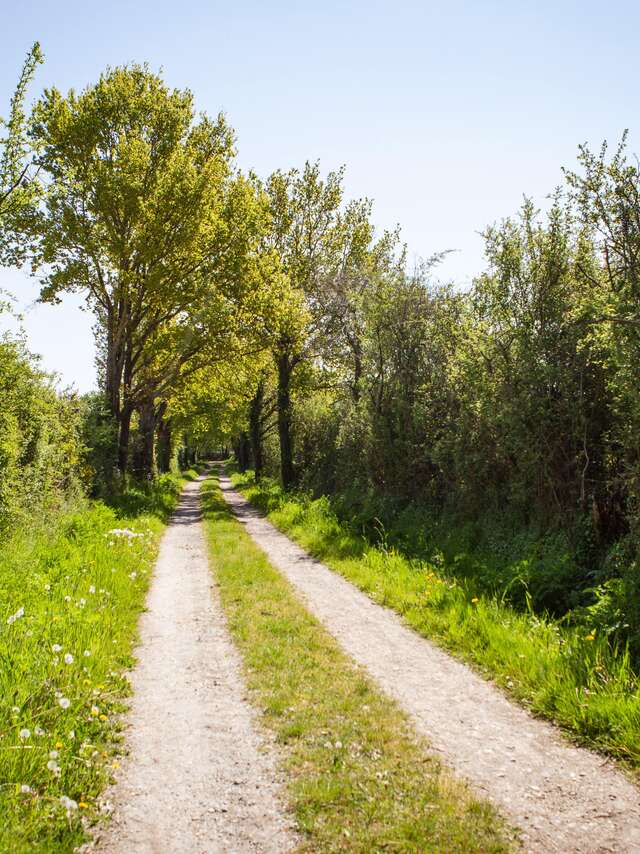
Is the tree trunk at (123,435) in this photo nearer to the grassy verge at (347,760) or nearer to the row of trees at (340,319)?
the row of trees at (340,319)

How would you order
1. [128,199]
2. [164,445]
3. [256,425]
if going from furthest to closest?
[164,445]
[256,425]
[128,199]

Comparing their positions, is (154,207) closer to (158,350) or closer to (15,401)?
(158,350)

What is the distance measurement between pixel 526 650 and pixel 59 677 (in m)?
5.16

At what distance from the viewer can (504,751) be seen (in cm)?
486

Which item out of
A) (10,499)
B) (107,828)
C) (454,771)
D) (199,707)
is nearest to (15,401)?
(10,499)

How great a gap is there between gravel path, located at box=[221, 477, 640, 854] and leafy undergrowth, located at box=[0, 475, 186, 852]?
9.76 ft

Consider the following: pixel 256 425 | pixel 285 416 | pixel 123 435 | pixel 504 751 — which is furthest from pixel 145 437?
pixel 504 751

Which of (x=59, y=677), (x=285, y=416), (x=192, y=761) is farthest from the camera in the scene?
(x=285, y=416)

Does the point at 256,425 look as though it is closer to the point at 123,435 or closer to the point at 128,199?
the point at 123,435

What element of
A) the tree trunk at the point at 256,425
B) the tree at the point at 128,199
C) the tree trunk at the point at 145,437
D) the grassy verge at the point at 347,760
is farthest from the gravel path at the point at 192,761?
the tree trunk at the point at 256,425

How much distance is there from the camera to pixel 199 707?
5.80 m

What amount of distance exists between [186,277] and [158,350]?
3355mm

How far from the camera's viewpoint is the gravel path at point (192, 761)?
149 inches

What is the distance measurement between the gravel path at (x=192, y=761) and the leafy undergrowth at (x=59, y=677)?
253 mm
